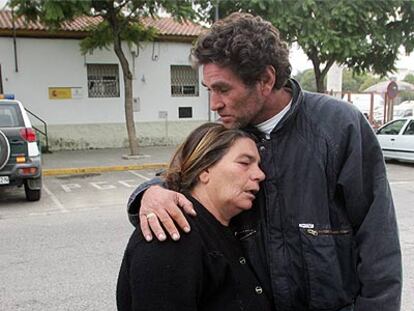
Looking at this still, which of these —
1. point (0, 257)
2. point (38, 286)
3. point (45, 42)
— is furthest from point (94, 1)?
point (38, 286)

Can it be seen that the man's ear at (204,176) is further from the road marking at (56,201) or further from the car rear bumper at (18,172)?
the car rear bumper at (18,172)

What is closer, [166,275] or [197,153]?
[166,275]

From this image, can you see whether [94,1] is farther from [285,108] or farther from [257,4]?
[285,108]

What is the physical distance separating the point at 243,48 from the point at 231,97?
0.16 meters

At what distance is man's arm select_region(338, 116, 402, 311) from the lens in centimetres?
144

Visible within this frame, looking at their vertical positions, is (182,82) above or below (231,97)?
above

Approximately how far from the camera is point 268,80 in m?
1.46

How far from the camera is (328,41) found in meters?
11.6

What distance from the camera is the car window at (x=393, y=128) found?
1203 centimetres

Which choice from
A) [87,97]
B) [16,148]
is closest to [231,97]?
[16,148]

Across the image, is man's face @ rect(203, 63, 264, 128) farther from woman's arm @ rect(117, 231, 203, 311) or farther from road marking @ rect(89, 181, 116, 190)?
road marking @ rect(89, 181, 116, 190)

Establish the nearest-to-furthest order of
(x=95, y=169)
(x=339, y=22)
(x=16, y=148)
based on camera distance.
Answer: (x=16, y=148) < (x=95, y=169) < (x=339, y=22)

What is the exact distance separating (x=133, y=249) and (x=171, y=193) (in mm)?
227

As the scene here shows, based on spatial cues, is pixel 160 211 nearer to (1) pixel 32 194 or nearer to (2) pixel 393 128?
(1) pixel 32 194
